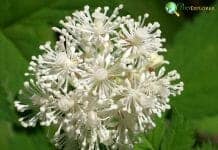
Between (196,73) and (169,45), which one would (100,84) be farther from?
(169,45)

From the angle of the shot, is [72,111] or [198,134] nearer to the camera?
[72,111]

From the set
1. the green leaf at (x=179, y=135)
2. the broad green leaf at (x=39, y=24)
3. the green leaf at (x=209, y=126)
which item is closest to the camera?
the green leaf at (x=179, y=135)

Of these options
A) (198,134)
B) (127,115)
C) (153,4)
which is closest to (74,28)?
(127,115)

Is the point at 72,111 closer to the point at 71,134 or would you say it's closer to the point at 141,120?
the point at 71,134

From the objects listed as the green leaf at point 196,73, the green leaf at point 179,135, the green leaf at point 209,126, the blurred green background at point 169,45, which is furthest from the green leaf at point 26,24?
the green leaf at point 179,135

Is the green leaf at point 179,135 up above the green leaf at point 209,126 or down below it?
below
